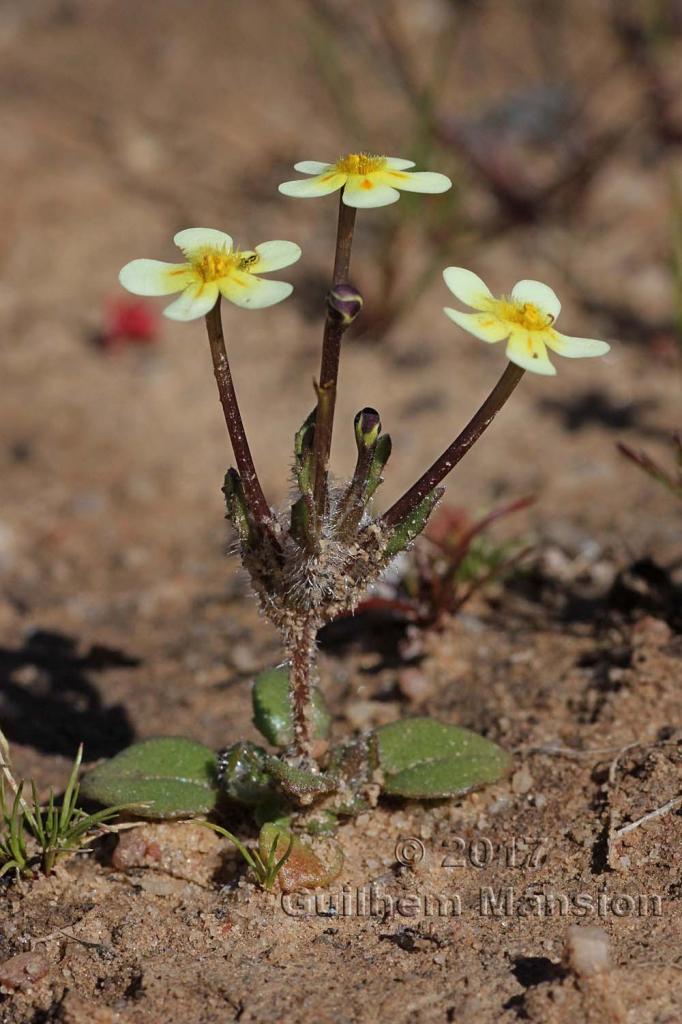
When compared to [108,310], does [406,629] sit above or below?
below

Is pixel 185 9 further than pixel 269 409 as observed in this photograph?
Yes

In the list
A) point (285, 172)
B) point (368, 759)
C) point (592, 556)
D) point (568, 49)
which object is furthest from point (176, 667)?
point (568, 49)

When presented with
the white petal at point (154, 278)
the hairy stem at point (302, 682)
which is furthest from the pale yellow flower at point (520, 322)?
the hairy stem at point (302, 682)

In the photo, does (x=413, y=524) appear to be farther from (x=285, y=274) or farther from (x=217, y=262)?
(x=285, y=274)

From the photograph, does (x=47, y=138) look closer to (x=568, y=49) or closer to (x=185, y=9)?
(x=185, y=9)

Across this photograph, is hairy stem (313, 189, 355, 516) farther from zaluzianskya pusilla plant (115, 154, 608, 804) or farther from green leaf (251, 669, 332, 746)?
green leaf (251, 669, 332, 746)

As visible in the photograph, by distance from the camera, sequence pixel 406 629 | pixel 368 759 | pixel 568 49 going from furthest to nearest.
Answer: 1. pixel 568 49
2. pixel 406 629
3. pixel 368 759

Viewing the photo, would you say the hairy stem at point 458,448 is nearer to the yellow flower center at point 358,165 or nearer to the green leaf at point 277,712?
the yellow flower center at point 358,165
